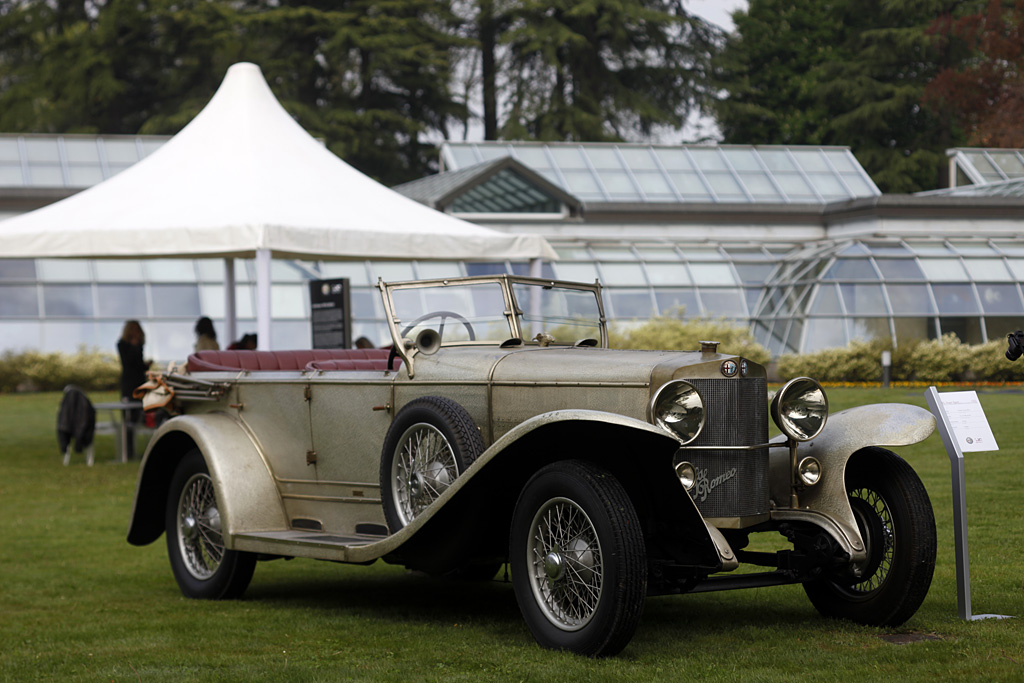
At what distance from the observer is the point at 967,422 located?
5867 mm

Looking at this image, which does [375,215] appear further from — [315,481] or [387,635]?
[387,635]

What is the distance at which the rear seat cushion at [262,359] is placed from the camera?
7816 millimetres

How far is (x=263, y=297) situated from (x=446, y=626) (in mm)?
7861

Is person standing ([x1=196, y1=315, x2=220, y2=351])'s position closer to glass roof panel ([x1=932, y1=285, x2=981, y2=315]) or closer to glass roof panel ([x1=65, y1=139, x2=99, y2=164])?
glass roof panel ([x1=932, y1=285, x2=981, y2=315])

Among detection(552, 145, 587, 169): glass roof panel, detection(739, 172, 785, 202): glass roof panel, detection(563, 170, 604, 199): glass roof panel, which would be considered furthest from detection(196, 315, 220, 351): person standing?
detection(739, 172, 785, 202): glass roof panel

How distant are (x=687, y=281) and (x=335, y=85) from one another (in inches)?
710

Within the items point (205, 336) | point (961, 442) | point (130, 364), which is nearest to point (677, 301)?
point (205, 336)

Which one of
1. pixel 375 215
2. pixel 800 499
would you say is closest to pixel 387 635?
pixel 800 499

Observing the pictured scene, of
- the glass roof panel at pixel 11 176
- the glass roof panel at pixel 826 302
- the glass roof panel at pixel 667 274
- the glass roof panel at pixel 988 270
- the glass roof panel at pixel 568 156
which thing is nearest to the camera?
the glass roof panel at pixel 826 302

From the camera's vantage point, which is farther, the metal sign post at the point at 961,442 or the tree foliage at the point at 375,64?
the tree foliage at the point at 375,64

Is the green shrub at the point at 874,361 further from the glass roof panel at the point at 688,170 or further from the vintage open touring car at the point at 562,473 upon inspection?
the vintage open touring car at the point at 562,473

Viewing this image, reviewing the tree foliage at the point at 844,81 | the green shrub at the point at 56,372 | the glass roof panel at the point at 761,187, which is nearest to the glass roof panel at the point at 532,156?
the glass roof panel at the point at 761,187

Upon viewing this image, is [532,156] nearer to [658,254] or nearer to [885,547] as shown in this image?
[658,254]

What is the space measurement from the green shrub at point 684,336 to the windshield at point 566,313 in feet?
52.1
